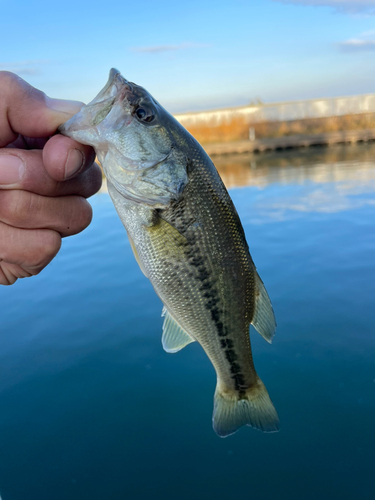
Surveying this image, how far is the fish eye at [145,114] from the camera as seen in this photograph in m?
2.01

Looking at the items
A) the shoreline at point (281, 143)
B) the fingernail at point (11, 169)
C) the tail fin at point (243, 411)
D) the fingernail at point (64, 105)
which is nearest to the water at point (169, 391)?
the tail fin at point (243, 411)

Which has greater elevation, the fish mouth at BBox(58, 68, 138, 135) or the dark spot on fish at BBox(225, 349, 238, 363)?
the fish mouth at BBox(58, 68, 138, 135)

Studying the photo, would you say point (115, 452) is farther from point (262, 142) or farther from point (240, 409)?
point (262, 142)

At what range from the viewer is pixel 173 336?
7.56 feet

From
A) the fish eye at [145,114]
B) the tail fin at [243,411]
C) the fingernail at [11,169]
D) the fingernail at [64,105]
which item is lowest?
the tail fin at [243,411]

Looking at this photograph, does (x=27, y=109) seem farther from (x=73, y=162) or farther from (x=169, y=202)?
(x=169, y=202)

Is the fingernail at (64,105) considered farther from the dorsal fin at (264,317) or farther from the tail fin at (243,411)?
the tail fin at (243,411)

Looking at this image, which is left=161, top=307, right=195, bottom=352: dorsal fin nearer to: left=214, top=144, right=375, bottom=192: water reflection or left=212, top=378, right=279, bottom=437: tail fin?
left=212, top=378, right=279, bottom=437: tail fin

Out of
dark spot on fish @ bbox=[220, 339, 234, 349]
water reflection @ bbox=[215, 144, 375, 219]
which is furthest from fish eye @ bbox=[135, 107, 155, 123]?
water reflection @ bbox=[215, 144, 375, 219]

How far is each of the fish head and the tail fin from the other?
1276 millimetres

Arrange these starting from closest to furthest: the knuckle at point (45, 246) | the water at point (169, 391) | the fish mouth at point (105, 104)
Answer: the fish mouth at point (105, 104) → the knuckle at point (45, 246) → the water at point (169, 391)

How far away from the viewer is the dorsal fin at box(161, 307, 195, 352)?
7.48 feet

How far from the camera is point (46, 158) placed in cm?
191

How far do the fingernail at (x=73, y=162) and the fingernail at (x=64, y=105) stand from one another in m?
0.25
